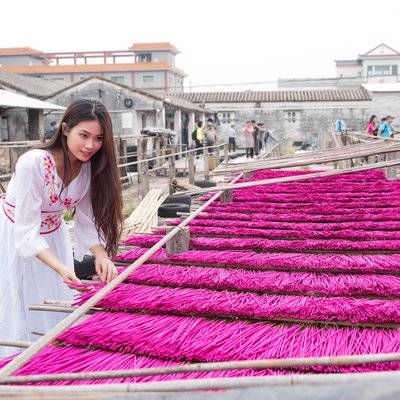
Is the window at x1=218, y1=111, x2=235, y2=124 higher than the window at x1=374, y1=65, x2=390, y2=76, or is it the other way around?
the window at x1=374, y1=65, x2=390, y2=76

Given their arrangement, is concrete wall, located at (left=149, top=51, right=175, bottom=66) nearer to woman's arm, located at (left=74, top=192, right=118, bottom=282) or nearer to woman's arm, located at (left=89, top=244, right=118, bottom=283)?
woman's arm, located at (left=74, top=192, right=118, bottom=282)

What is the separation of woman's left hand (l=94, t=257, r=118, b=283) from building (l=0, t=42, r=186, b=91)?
119 ft

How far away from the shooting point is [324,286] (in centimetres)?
203

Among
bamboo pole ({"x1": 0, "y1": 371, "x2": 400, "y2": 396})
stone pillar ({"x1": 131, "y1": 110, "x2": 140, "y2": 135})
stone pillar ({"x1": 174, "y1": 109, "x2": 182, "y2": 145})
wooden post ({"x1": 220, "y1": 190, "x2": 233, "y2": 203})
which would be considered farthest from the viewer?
stone pillar ({"x1": 174, "y1": 109, "x2": 182, "y2": 145})

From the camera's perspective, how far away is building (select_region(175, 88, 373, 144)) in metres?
26.8

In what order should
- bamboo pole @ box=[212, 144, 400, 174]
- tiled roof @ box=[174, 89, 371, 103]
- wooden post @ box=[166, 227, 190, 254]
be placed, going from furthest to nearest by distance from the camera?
tiled roof @ box=[174, 89, 371, 103] → bamboo pole @ box=[212, 144, 400, 174] → wooden post @ box=[166, 227, 190, 254]

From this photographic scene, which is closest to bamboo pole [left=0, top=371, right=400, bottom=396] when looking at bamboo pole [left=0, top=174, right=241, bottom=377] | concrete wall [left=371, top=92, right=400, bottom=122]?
bamboo pole [left=0, top=174, right=241, bottom=377]

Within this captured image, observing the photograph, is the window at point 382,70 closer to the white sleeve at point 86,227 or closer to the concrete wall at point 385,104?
the concrete wall at point 385,104

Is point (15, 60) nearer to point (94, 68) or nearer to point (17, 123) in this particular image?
point (94, 68)

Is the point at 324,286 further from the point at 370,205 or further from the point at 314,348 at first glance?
the point at 370,205

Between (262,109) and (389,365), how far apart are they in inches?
1057

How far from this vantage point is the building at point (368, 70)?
1570 inches

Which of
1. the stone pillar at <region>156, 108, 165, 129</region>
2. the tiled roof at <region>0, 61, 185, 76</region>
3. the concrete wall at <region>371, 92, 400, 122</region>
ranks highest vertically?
the tiled roof at <region>0, 61, 185, 76</region>

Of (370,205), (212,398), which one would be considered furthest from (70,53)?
(212,398)
